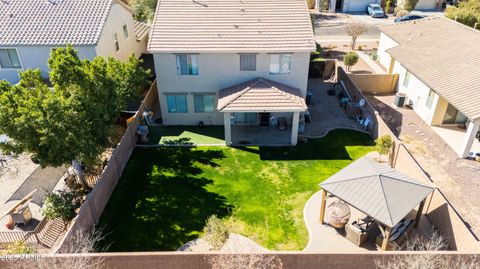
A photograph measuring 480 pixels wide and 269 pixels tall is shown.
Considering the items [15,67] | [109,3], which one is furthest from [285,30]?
[15,67]

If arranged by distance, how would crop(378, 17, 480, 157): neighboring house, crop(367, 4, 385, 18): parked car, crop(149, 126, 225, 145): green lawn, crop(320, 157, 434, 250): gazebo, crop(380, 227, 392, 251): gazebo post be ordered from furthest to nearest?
crop(367, 4, 385, 18): parked car < crop(149, 126, 225, 145): green lawn < crop(378, 17, 480, 157): neighboring house < crop(320, 157, 434, 250): gazebo < crop(380, 227, 392, 251): gazebo post

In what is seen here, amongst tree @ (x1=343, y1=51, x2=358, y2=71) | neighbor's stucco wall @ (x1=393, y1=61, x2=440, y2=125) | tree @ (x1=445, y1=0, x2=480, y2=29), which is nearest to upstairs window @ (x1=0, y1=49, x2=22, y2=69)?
tree @ (x1=343, y1=51, x2=358, y2=71)

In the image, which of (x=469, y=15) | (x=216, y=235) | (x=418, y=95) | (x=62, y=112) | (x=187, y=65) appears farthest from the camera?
(x=469, y=15)

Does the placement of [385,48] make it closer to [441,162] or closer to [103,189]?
[441,162]

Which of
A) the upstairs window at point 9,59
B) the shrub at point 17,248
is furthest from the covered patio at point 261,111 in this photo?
the upstairs window at point 9,59

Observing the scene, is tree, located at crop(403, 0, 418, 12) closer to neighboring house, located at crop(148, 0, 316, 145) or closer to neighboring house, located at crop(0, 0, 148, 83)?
neighboring house, located at crop(148, 0, 316, 145)

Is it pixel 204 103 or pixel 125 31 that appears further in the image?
pixel 125 31

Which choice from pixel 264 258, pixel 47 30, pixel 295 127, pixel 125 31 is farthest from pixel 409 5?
pixel 264 258
